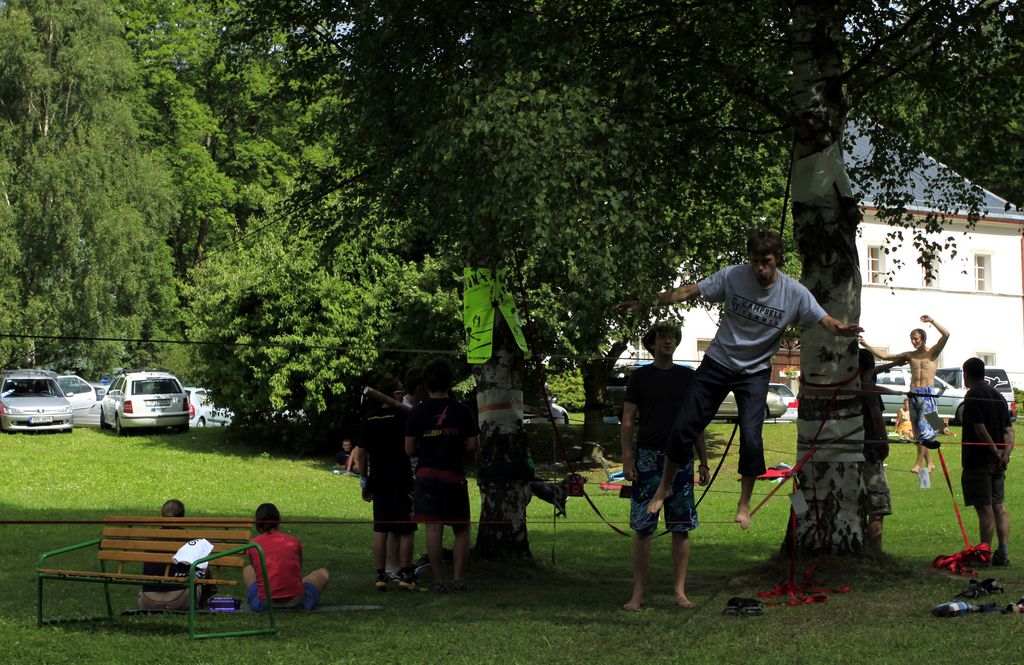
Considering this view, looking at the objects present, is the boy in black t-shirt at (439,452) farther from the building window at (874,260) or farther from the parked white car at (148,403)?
the building window at (874,260)

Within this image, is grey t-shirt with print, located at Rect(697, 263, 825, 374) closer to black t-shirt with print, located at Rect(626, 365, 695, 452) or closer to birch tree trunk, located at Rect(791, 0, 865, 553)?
black t-shirt with print, located at Rect(626, 365, 695, 452)

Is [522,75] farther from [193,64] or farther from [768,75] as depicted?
[193,64]

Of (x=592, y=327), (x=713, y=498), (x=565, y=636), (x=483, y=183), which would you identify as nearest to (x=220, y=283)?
(x=713, y=498)

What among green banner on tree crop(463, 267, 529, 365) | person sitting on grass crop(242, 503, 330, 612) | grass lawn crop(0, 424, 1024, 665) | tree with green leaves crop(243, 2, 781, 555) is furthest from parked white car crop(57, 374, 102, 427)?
person sitting on grass crop(242, 503, 330, 612)

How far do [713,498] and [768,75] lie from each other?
38.0 feet

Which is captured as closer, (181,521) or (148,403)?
(181,521)

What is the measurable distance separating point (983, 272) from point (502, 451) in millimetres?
42812

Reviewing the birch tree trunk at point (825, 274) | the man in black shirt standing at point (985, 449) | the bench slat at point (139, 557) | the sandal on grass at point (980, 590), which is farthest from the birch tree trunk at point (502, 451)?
the sandal on grass at point (980, 590)

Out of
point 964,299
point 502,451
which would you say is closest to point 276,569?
point 502,451

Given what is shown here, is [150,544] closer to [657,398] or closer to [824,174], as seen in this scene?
[657,398]

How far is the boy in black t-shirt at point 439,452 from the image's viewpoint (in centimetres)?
1056

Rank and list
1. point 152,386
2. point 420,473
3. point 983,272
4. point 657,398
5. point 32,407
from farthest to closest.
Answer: point 983,272
point 152,386
point 32,407
point 420,473
point 657,398

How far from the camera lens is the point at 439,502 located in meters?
10.6

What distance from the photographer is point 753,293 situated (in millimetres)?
8398
